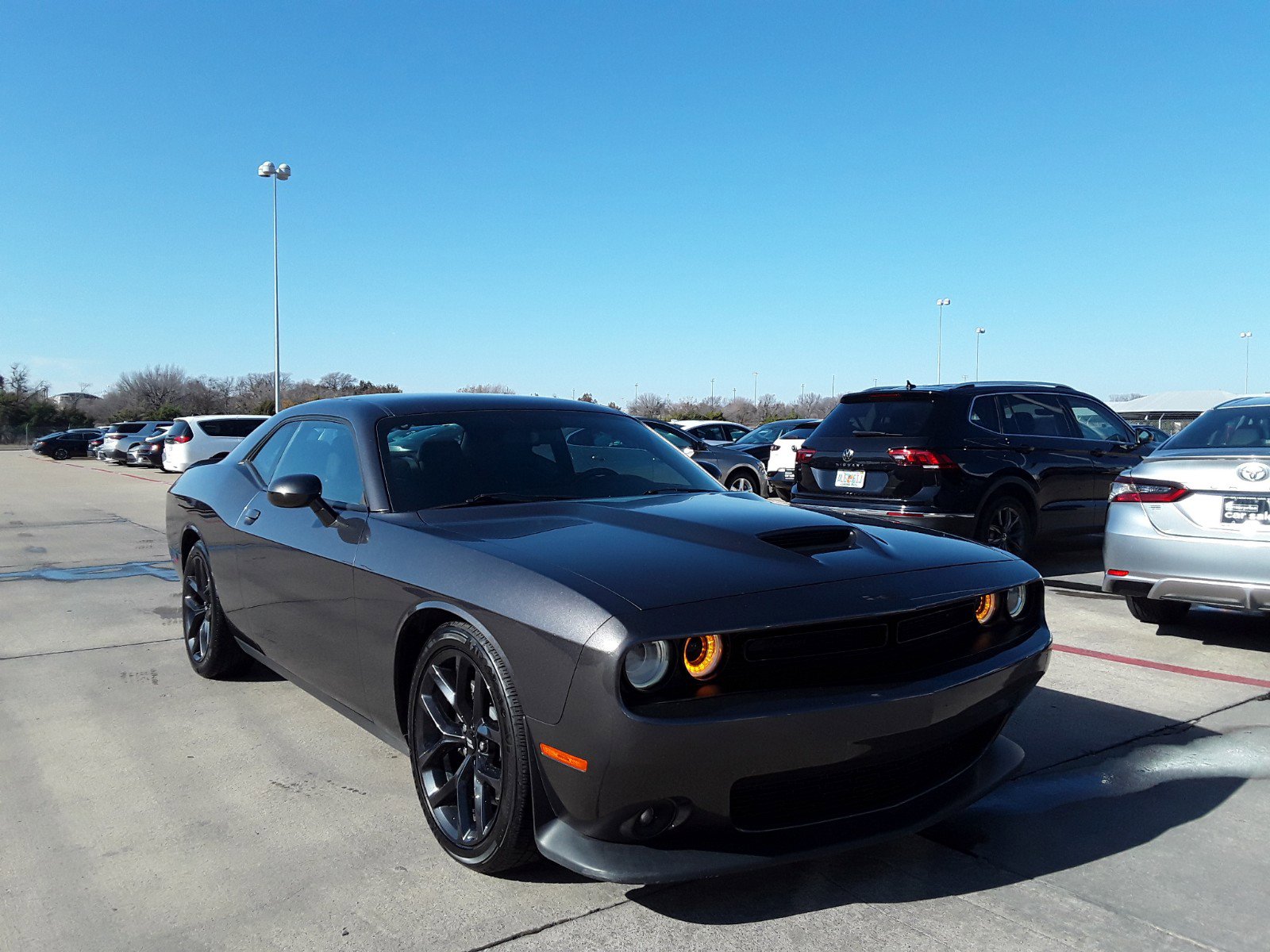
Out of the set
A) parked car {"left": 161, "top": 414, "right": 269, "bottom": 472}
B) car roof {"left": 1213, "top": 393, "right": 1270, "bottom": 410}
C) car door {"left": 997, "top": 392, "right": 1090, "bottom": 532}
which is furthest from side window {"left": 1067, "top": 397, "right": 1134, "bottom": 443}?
parked car {"left": 161, "top": 414, "right": 269, "bottom": 472}

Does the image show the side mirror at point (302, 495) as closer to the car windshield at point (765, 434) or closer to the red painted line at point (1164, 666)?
the red painted line at point (1164, 666)

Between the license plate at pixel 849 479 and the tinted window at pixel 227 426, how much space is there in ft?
61.4

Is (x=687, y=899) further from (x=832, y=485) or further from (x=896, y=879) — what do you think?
(x=832, y=485)

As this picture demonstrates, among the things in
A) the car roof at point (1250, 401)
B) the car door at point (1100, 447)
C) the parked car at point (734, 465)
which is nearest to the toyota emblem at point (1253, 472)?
the car roof at point (1250, 401)

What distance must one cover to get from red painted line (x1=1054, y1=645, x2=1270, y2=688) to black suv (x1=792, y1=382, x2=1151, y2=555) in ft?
7.09

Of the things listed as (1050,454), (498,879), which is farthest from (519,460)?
(1050,454)

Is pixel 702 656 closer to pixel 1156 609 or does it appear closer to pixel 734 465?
pixel 1156 609

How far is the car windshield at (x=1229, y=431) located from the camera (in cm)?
560

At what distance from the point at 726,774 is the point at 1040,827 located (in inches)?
54.0

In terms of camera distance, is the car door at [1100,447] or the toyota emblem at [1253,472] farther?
the car door at [1100,447]

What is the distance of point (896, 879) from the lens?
2809 millimetres

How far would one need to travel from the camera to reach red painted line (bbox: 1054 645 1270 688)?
4.94 metres

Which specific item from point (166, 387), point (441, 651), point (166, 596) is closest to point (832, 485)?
point (166, 596)

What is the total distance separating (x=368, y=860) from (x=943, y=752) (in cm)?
173
